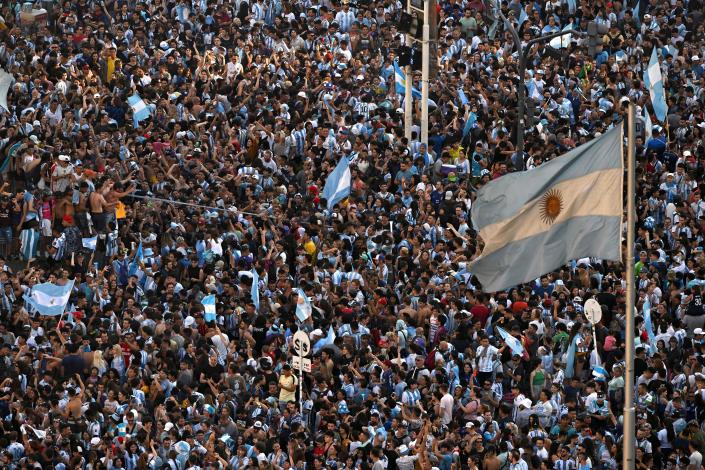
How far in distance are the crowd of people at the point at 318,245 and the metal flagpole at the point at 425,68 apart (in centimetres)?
43

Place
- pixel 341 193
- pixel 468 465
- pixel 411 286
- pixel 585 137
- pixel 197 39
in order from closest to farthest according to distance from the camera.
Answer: pixel 468 465 < pixel 411 286 < pixel 341 193 < pixel 585 137 < pixel 197 39

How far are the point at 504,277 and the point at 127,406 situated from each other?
9728 mm

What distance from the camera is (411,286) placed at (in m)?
32.9

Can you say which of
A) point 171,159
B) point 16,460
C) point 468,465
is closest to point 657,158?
point 171,159

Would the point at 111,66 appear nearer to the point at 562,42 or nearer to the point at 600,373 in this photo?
the point at 562,42

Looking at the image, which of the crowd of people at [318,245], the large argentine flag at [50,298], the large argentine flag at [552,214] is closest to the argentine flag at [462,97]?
the crowd of people at [318,245]

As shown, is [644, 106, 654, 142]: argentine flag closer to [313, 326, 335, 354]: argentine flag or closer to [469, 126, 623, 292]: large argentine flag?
[313, 326, 335, 354]: argentine flag

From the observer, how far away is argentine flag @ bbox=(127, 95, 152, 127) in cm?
3866

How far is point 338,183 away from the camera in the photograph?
35844 mm

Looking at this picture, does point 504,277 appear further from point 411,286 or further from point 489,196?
point 411,286

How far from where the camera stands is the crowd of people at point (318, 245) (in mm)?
29297

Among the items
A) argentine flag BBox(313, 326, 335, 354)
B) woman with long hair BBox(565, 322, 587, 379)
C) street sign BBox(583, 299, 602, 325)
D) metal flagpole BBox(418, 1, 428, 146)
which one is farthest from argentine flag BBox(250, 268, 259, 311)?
metal flagpole BBox(418, 1, 428, 146)

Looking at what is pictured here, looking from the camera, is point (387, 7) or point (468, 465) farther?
point (387, 7)

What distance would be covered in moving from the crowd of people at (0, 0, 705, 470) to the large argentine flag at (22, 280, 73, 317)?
0.65 feet
